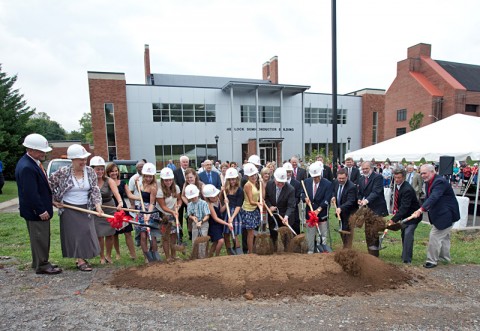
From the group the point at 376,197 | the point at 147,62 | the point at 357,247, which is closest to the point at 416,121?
the point at 147,62

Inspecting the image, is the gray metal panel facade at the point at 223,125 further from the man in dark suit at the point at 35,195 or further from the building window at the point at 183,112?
the man in dark suit at the point at 35,195

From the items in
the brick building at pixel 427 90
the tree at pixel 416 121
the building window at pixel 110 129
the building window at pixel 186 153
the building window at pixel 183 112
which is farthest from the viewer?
the brick building at pixel 427 90

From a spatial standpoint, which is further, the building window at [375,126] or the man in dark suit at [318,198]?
the building window at [375,126]

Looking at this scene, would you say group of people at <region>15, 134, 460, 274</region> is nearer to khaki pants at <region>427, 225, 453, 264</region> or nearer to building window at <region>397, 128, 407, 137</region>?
khaki pants at <region>427, 225, 453, 264</region>

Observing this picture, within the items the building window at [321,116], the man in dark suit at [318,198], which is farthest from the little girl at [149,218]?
the building window at [321,116]

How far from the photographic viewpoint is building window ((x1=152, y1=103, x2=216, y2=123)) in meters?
24.4

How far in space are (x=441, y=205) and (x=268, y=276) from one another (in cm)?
302

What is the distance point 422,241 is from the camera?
6.04 m

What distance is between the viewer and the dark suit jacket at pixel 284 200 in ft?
15.8

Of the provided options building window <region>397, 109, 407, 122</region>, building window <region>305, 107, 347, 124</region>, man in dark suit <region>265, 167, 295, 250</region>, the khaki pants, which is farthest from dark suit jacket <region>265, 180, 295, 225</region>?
building window <region>397, 109, 407, 122</region>

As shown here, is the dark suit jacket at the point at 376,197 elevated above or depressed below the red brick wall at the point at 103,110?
below

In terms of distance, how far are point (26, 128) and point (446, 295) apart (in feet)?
84.3

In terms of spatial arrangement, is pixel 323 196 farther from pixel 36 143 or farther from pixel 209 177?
pixel 36 143

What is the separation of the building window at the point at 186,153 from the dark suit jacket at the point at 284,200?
67.2 feet
